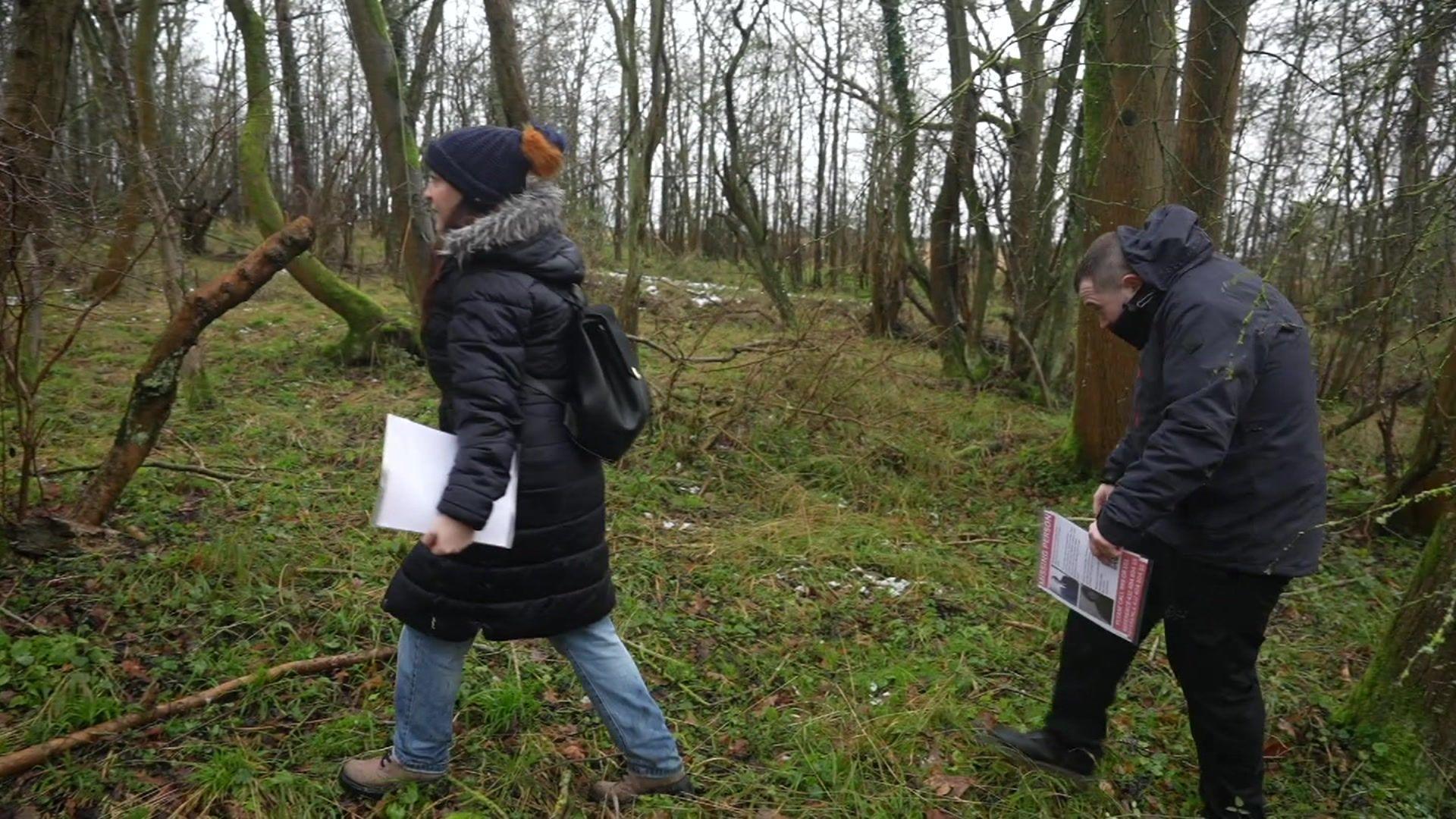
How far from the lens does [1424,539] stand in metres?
5.69

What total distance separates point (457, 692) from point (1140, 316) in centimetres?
218

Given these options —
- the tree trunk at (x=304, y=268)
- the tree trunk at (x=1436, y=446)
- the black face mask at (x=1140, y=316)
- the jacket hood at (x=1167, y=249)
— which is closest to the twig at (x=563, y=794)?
the black face mask at (x=1140, y=316)

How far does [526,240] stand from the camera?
227cm

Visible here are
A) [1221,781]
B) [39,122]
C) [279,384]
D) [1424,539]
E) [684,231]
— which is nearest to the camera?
[1221,781]

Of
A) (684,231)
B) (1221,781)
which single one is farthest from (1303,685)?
(684,231)

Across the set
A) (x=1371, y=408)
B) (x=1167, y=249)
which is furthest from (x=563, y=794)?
(x=1371, y=408)

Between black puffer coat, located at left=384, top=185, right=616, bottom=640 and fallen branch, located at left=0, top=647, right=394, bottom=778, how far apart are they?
1.00 m

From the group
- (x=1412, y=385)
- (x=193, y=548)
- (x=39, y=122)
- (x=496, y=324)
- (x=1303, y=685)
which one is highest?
(x=39, y=122)

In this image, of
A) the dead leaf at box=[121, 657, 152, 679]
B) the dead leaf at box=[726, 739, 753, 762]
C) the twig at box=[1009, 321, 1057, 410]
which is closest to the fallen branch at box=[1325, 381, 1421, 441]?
the twig at box=[1009, 321, 1057, 410]

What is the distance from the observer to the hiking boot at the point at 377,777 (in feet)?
8.64

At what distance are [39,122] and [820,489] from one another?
4476mm

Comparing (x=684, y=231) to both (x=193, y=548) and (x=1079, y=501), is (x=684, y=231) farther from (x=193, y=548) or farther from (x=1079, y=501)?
(x=193, y=548)

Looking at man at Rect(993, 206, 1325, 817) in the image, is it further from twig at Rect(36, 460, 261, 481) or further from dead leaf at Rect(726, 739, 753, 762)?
twig at Rect(36, 460, 261, 481)

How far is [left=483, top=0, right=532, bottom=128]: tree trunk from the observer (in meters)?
7.12
